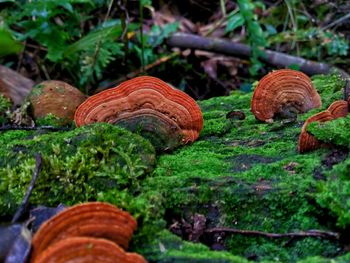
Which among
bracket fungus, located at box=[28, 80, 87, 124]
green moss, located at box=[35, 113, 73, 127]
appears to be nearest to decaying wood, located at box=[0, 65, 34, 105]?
bracket fungus, located at box=[28, 80, 87, 124]

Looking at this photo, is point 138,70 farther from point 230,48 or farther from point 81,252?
point 81,252

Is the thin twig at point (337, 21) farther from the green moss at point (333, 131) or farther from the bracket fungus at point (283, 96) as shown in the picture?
the green moss at point (333, 131)

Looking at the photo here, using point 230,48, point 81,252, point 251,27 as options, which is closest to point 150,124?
point 81,252

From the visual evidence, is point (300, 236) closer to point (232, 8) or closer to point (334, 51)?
point (334, 51)

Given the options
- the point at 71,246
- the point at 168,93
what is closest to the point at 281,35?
the point at 168,93

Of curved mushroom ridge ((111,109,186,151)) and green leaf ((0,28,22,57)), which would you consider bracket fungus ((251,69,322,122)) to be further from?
green leaf ((0,28,22,57))

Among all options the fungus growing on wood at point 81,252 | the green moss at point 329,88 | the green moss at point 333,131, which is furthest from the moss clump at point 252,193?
the green moss at point 329,88
